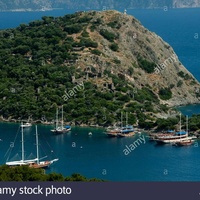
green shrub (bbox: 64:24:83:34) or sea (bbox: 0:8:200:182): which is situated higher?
green shrub (bbox: 64:24:83:34)

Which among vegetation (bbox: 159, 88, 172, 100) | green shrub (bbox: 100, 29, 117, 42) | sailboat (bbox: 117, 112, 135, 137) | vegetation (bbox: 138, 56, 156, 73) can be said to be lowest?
sailboat (bbox: 117, 112, 135, 137)

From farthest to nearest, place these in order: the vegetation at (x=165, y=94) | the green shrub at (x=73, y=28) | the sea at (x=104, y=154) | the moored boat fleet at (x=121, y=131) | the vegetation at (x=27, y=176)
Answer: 1. the green shrub at (x=73, y=28)
2. the vegetation at (x=165, y=94)
3. the moored boat fleet at (x=121, y=131)
4. the sea at (x=104, y=154)
5. the vegetation at (x=27, y=176)

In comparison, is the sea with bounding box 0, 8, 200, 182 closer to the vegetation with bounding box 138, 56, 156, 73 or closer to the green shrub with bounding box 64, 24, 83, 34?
the vegetation with bounding box 138, 56, 156, 73

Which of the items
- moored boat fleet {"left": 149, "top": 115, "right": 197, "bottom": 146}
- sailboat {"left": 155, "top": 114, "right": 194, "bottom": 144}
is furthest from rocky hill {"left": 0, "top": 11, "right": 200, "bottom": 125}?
sailboat {"left": 155, "top": 114, "right": 194, "bottom": 144}

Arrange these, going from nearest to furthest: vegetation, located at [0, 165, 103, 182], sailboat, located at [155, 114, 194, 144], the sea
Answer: vegetation, located at [0, 165, 103, 182] < the sea < sailboat, located at [155, 114, 194, 144]

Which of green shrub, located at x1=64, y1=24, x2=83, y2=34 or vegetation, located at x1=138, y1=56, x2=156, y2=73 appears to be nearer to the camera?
vegetation, located at x1=138, y1=56, x2=156, y2=73

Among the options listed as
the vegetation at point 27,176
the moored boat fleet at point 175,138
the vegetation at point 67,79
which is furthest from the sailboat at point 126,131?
the vegetation at point 27,176

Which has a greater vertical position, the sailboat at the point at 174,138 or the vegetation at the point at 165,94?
the vegetation at the point at 165,94

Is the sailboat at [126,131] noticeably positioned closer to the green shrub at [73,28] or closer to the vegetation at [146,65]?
the vegetation at [146,65]

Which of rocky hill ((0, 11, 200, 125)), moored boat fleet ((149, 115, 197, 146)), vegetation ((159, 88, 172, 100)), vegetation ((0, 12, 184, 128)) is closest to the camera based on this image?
moored boat fleet ((149, 115, 197, 146))

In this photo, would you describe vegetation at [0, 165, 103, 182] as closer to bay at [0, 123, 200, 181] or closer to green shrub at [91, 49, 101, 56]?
bay at [0, 123, 200, 181]
